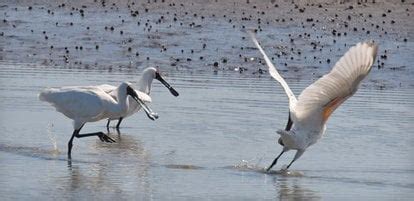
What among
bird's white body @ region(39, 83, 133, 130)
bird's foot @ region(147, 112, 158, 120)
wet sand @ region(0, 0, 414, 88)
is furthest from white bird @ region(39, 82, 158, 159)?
wet sand @ region(0, 0, 414, 88)

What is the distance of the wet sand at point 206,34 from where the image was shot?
65.0 feet

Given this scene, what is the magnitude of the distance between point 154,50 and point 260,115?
6053 millimetres

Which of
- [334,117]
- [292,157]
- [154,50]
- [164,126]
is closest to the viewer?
[292,157]

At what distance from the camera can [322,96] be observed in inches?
450

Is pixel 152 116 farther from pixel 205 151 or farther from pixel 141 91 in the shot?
pixel 141 91

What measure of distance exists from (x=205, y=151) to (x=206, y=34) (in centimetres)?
919

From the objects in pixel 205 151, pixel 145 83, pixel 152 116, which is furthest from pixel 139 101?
pixel 145 83

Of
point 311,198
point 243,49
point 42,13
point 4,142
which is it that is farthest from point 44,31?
point 311,198

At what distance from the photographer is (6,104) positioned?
49.9 ft

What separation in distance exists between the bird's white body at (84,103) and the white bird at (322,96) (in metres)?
1.91

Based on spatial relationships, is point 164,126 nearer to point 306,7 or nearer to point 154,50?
point 154,50

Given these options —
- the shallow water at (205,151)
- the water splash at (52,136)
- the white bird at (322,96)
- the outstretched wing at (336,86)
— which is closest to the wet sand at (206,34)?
the shallow water at (205,151)

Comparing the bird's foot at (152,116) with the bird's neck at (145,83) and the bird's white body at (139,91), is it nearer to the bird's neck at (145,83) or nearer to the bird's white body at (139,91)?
the bird's white body at (139,91)

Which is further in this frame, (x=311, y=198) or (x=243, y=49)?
(x=243, y=49)
